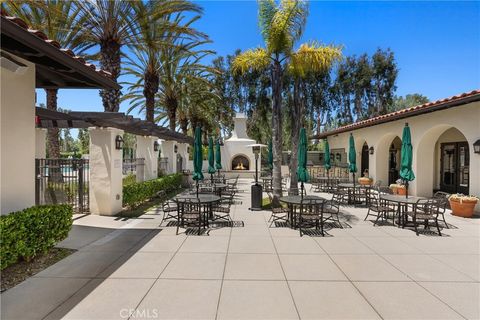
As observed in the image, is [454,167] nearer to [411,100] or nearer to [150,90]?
[150,90]

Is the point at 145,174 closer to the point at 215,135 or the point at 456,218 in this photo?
the point at 456,218

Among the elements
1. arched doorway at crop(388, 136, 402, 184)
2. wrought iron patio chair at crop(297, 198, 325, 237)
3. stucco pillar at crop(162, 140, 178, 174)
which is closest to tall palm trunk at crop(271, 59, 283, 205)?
wrought iron patio chair at crop(297, 198, 325, 237)

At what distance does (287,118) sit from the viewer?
31688 millimetres

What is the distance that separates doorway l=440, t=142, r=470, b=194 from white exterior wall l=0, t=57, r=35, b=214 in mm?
16034

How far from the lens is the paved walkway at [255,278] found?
3.67m

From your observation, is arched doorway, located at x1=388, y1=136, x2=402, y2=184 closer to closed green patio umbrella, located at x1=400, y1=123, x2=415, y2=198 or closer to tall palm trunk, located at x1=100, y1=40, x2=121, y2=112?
closed green patio umbrella, located at x1=400, y1=123, x2=415, y2=198

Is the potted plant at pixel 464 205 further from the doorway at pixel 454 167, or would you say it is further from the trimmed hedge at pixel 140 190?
the trimmed hedge at pixel 140 190

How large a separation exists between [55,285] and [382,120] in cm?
1450

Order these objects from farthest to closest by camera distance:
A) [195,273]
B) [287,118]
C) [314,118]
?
1. [314,118]
2. [287,118]
3. [195,273]

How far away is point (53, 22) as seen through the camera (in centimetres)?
1188

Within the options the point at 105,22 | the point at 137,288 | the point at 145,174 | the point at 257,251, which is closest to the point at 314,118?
the point at 145,174

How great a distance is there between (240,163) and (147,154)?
13358 millimetres

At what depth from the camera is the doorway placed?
12523 mm

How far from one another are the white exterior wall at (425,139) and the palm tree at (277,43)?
648 centimetres
